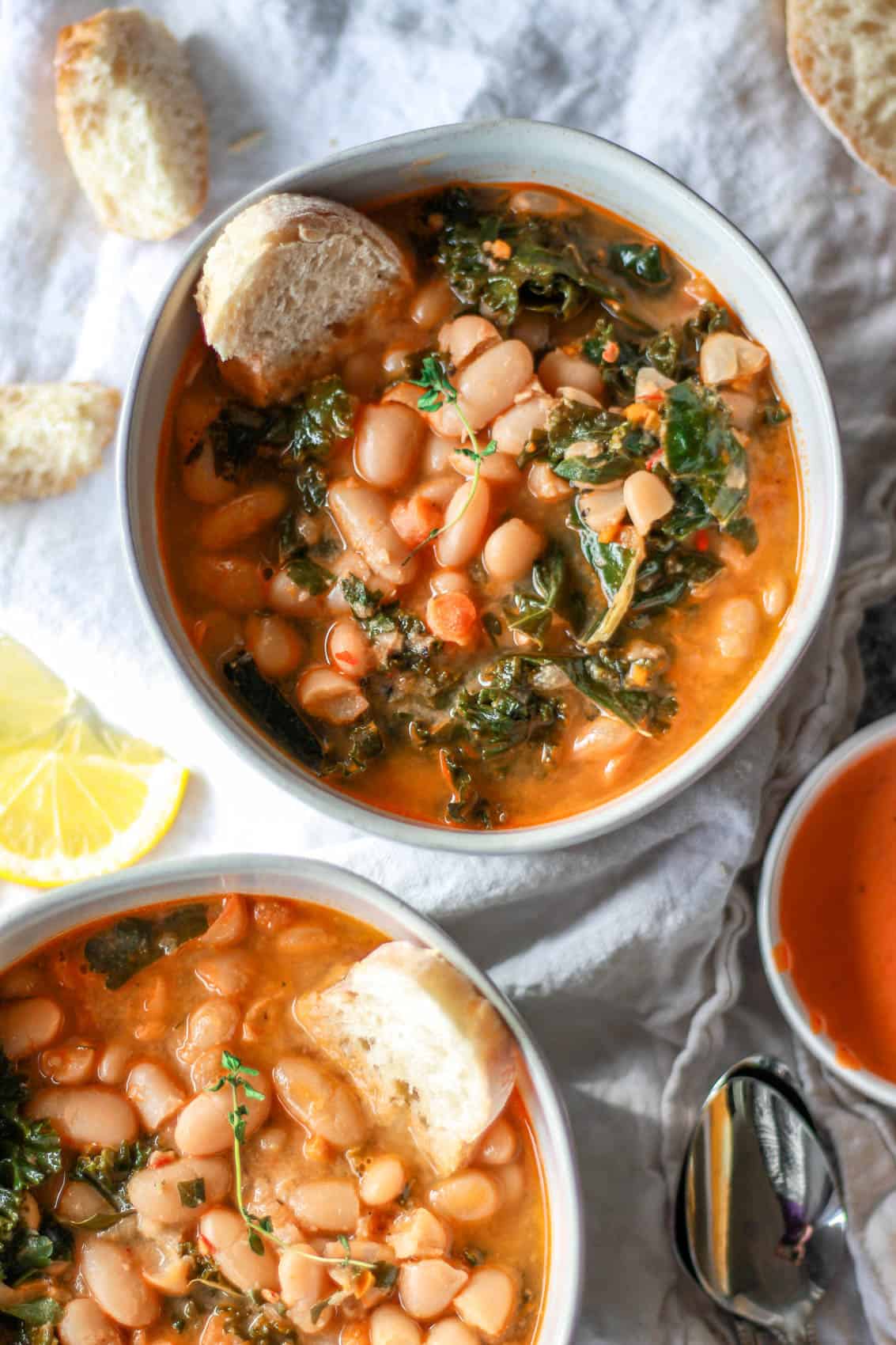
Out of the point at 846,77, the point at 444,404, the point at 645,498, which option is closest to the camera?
the point at 645,498

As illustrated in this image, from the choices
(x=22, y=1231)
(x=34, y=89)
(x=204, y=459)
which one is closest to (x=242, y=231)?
(x=204, y=459)

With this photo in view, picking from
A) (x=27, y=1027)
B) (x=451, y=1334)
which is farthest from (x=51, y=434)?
(x=451, y=1334)

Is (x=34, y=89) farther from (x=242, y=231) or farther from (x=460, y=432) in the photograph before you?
(x=460, y=432)

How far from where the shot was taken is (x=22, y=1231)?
8.20 ft

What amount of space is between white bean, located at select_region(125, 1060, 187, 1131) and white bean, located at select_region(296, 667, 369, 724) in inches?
30.4

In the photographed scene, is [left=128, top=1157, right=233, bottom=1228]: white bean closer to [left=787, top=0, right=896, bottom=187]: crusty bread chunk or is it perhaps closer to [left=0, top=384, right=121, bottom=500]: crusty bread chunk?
[left=0, top=384, right=121, bottom=500]: crusty bread chunk

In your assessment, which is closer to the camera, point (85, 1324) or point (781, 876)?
point (85, 1324)

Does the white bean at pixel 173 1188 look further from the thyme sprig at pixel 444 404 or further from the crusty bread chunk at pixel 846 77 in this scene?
the crusty bread chunk at pixel 846 77


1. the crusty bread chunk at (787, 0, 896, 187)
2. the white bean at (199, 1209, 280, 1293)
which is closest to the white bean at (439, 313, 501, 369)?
the crusty bread chunk at (787, 0, 896, 187)

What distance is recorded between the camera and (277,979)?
8.54ft

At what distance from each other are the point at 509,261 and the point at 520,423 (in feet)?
1.09

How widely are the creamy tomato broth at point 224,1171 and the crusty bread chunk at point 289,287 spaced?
108cm

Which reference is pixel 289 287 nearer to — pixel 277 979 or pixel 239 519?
pixel 239 519

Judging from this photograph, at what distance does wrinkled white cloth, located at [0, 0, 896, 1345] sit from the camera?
2988 mm
